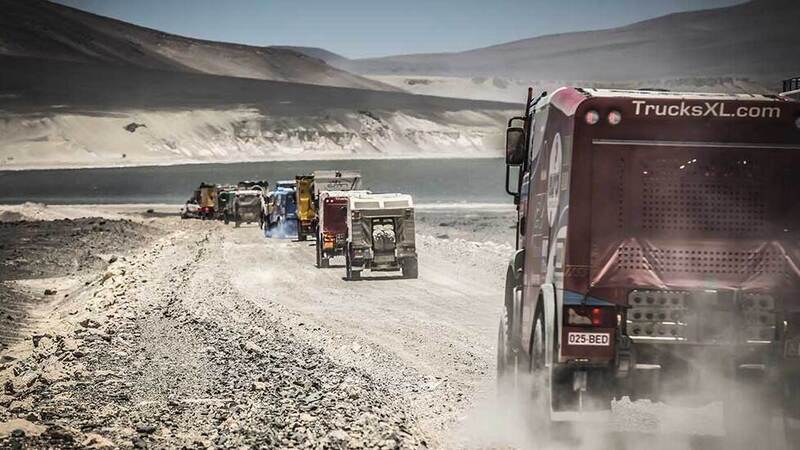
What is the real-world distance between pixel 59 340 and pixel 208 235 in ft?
109

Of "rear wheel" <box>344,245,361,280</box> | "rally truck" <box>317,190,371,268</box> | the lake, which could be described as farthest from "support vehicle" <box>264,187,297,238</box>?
the lake

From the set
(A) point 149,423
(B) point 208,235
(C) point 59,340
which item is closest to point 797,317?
(A) point 149,423

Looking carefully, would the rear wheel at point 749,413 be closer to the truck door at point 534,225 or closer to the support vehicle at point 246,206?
the truck door at point 534,225

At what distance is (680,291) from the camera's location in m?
9.49

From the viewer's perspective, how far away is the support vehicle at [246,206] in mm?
63156

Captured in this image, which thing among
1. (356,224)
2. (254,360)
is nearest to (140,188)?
(356,224)

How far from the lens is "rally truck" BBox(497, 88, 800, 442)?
945 centimetres

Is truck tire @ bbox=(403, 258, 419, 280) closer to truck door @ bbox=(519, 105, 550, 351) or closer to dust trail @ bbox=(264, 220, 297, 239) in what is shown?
dust trail @ bbox=(264, 220, 297, 239)

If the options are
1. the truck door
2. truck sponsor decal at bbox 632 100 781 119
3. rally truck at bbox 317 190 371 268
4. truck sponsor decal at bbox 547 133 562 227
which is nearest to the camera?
truck sponsor decal at bbox 632 100 781 119

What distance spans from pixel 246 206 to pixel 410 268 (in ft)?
105

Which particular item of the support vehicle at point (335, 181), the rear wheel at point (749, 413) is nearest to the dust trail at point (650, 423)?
the rear wheel at point (749, 413)

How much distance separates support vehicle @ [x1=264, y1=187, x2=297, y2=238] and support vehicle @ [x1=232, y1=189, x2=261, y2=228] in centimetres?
919

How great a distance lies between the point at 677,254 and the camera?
9.69m

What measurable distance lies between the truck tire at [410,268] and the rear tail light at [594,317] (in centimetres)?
2300
